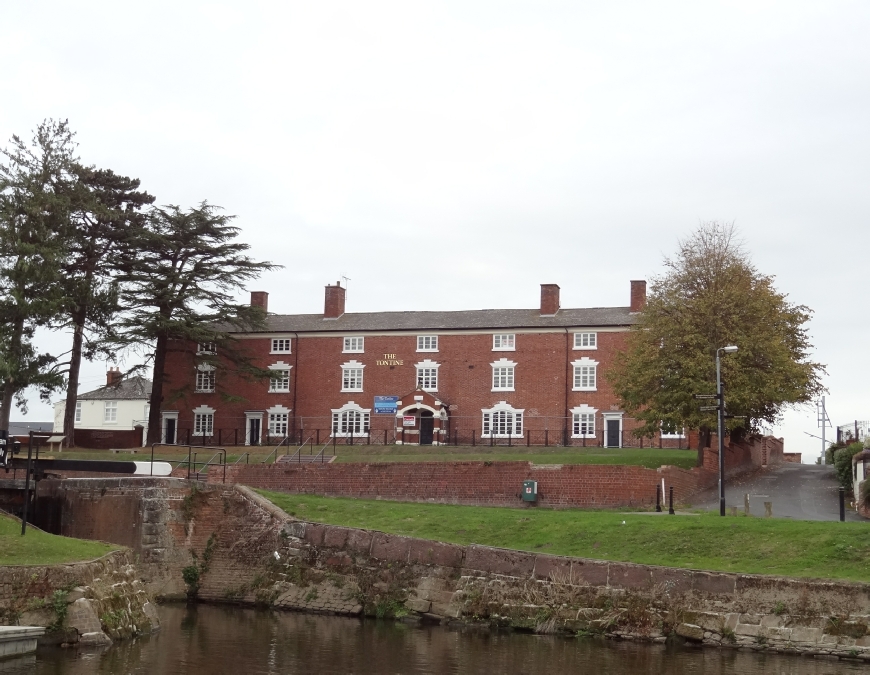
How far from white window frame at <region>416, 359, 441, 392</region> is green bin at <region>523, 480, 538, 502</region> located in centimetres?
2283

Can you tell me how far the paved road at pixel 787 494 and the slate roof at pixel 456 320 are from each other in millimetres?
11532

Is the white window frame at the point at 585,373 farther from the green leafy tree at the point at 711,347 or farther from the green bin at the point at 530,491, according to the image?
the green bin at the point at 530,491

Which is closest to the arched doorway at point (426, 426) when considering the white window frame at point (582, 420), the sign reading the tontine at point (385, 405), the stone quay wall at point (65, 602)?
the sign reading the tontine at point (385, 405)

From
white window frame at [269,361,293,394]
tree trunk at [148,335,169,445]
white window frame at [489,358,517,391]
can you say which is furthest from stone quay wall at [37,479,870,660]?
white window frame at [269,361,293,394]

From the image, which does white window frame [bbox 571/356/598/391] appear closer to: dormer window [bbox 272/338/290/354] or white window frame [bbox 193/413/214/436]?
dormer window [bbox 272/338/290/354]

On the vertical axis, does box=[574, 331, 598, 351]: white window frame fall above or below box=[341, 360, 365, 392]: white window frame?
above

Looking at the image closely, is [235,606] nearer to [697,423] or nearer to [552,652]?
[552,652]

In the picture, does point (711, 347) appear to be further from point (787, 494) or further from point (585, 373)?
point (585, 373)

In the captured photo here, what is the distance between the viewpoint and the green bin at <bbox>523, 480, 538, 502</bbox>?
33719mm

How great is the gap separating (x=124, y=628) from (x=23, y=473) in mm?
18006

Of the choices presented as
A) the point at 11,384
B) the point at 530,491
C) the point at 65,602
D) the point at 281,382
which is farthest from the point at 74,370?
the point at 65,602

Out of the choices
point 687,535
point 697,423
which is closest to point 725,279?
point 697,423

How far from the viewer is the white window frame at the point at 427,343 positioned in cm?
5681

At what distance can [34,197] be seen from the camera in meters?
48.6
